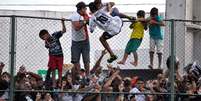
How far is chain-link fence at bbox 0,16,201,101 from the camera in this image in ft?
51.4

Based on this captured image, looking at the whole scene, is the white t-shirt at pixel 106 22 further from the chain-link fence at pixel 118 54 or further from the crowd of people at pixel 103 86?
the crowd of people at pixel 103 86

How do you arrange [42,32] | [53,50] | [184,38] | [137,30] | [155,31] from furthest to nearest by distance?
[184,38]
[155,31]
[137,30]
[53,50]
[42,32]

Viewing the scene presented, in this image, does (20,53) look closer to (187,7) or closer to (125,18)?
(125,18)

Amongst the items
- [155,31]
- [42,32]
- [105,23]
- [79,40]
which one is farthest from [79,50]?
[155,31]

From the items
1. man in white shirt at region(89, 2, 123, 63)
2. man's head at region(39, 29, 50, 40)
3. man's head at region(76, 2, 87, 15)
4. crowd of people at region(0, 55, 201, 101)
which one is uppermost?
man's head at region(76, 2, 87, 15)

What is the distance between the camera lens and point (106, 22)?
1600cm

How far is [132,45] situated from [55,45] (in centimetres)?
171

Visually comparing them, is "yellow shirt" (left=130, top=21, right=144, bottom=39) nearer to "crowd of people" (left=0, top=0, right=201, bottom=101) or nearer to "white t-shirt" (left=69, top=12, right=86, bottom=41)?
"crowd of people" (left=0, top=0, right=201, bottom=101)

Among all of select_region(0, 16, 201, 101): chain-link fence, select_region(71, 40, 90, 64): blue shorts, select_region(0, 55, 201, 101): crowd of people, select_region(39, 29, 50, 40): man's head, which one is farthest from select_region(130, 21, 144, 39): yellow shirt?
select_region(39, 29, 50, 40): man's head

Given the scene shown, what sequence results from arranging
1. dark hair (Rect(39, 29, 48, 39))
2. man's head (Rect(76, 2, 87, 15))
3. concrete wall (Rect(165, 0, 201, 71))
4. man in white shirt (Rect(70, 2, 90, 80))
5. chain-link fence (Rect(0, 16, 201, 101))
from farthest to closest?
1. concrete wall (Rect(165, 0, 201, 71))
2. man's head (Rect(76, 2, 87, 15))
3. man in white shirt (Rect(70, 2, 90, 80))
4. dark hair (Rect(39, 29, 48, 39))
5. chain-link fence (Rect(0, 16, 201, 101))

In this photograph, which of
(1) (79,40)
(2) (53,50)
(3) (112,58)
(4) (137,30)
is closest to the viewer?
(2) (53,50)

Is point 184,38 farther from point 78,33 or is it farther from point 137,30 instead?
point 78,33

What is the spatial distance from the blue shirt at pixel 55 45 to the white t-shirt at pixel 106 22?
2.41 ft

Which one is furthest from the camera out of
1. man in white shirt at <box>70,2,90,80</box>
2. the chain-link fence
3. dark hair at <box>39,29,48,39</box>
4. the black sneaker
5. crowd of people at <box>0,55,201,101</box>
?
the black sneaker
